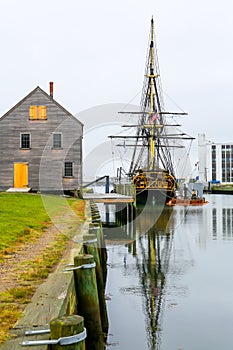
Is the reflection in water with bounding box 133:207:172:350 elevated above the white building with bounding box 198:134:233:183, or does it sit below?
below

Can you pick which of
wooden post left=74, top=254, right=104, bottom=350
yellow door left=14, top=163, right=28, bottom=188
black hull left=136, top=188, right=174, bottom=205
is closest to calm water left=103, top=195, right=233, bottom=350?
wooden post left=74, top=254, right=104, bottom=350

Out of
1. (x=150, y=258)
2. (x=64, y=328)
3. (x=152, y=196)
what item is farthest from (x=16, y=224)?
(x=152, y=196)

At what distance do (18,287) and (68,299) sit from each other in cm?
120

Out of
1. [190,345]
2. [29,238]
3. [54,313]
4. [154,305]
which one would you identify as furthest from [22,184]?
[54,313]

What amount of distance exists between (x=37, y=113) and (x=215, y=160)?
114151 mm

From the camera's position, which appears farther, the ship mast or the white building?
the white building

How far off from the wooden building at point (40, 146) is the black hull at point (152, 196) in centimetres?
1890

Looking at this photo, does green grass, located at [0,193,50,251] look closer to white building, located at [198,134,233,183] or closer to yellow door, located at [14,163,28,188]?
yellow door, located at [14,163,28,188]

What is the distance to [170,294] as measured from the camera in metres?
13.1

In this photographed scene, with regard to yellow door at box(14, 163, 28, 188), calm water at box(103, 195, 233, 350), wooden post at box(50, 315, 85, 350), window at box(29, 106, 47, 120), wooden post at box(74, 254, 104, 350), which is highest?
window at box(29, 106, 47, 120)

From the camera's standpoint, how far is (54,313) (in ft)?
18.2

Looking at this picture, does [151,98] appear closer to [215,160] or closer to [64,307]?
[64,307]

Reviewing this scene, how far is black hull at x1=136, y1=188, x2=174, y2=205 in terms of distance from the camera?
5391 cm

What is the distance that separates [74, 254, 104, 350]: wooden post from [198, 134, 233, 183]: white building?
136 meters
